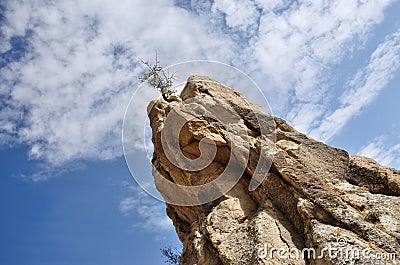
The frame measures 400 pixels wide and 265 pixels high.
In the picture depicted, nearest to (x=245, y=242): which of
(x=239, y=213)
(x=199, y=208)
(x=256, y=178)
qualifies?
(x=239, y=213)

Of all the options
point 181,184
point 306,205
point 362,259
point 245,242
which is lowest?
point 362,259

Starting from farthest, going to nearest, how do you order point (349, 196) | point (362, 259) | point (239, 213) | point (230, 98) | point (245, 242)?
point (230, 98)
point (239, 213)
point (349, 196)
point (245, 242)
point (362, 259)

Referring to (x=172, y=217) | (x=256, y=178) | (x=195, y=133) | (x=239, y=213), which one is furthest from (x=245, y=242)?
(x=172, y=217)

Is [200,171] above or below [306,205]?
above

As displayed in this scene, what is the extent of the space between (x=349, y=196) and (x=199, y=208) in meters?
5.13

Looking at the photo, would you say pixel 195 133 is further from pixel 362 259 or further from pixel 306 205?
pixel 362 259

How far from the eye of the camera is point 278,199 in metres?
10.7

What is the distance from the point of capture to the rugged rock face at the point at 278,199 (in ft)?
29.0

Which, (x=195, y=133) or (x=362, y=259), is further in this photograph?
(x=195, y=133)

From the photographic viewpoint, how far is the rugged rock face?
8.84 meters

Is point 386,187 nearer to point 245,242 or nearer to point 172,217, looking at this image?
point 245,242

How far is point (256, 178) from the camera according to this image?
38.1 ft

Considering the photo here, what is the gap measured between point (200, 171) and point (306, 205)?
4.32 meters

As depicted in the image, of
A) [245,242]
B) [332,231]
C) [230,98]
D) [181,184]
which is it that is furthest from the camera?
[230,98]
